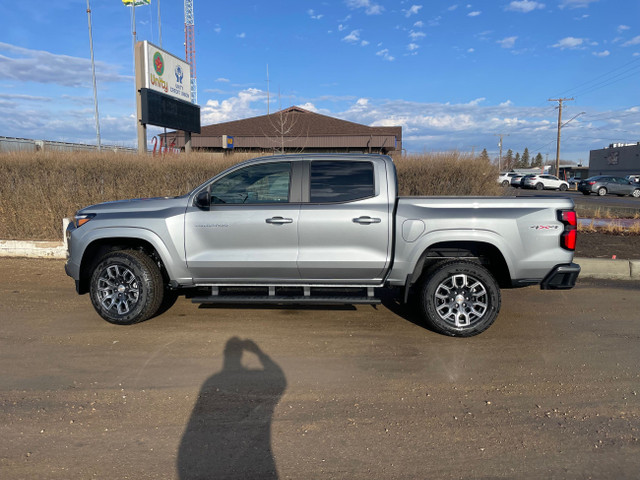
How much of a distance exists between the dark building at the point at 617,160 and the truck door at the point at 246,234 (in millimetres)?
72474

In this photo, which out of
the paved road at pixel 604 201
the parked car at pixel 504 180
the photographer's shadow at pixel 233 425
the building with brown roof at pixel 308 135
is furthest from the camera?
the building with brown roof at pixel 308 135

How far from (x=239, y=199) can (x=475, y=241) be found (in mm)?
2609

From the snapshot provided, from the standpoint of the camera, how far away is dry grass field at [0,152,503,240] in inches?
391

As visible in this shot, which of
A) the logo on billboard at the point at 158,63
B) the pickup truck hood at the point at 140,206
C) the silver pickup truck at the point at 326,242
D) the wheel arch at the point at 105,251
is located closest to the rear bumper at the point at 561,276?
the silver pickup truck at the point at 326,242

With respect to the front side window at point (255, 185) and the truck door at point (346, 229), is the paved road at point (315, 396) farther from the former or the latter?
the front side window at point (255, 185)

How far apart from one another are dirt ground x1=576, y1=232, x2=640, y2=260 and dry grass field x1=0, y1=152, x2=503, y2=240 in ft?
7.99

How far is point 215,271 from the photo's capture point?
4.90 meters

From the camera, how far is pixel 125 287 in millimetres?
4992

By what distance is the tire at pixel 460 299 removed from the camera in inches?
184

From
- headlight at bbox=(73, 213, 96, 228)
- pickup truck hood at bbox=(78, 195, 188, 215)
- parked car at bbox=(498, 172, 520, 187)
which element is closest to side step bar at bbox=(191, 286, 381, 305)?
pickup truck hood at bbox=(78, 195, 188, 215)

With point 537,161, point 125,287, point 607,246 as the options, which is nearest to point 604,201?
point 607,246

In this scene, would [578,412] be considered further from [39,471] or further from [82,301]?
[82,301]

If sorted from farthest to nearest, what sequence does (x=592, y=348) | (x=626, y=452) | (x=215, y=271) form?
(x=215, y=271), (x=592, y=348), (x=626, y=452)

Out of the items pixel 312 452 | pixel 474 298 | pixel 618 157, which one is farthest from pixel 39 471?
pixel 618 157
